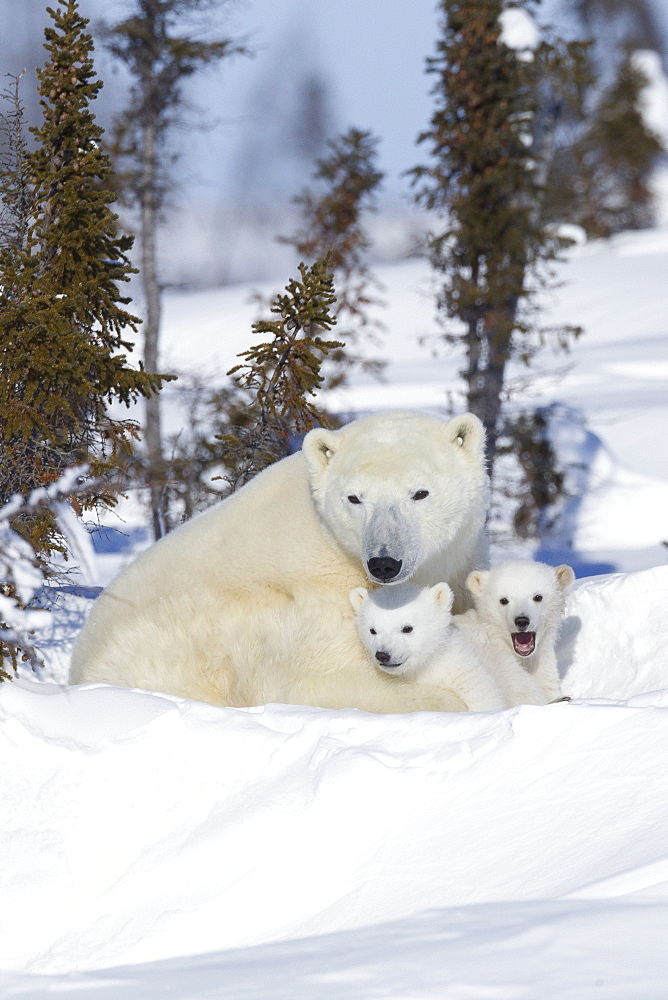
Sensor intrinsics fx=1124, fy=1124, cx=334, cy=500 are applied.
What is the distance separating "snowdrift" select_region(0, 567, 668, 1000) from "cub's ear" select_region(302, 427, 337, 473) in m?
0.95

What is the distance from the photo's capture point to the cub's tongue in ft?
14.5

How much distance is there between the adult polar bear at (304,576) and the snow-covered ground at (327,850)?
40cm

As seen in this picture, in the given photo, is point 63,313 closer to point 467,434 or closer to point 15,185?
point 15,185

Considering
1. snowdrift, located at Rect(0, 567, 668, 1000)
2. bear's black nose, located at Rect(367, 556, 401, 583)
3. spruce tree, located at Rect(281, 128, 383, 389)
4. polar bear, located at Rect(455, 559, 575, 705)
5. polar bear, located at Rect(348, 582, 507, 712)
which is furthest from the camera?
spruce tree, located at Rect(281, 128, 383, 389)

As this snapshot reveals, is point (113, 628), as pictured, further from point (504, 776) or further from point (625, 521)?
point (625, 521)

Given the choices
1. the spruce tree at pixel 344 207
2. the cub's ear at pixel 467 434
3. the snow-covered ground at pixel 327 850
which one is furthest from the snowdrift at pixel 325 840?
the spruce tree at pixel 344 207

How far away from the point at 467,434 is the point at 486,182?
8877 mm

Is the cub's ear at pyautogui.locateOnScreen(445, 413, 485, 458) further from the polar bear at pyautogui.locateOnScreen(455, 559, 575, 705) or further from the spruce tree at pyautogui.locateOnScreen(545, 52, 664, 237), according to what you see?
the spruce tree at pyautogui.locateOnScreen(545, 52, 664, 237)

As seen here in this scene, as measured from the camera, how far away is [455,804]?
2.94m

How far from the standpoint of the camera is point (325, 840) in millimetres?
2902

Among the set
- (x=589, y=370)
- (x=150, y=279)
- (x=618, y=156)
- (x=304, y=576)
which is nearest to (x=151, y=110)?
(x=150, y=279)

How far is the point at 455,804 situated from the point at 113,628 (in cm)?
170

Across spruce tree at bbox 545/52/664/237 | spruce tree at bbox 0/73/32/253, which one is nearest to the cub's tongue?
spruce tree at bbox 0/73/32/253

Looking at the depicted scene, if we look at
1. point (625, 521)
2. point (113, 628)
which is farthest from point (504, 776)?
point (625, 521)
